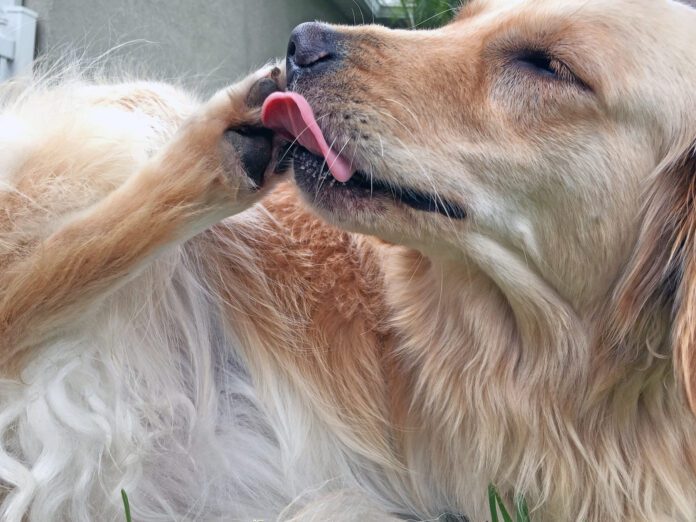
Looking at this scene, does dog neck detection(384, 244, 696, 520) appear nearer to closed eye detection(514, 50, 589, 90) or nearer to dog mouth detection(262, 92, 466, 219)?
dog mouth detection(262, 92, 466, 219)

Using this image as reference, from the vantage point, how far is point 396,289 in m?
2.05

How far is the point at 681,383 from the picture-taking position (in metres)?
1.57

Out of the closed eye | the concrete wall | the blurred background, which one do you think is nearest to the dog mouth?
the closed eye

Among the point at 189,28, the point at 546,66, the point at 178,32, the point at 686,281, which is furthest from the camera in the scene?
the point at 189,28

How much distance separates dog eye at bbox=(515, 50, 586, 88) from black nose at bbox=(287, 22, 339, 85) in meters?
0.44

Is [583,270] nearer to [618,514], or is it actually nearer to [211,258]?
[618,514]

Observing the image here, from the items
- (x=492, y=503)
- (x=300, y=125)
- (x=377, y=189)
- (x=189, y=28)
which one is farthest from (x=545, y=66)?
(x=189, y=28)

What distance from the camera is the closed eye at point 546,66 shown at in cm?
171

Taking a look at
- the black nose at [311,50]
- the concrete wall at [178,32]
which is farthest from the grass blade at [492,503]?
the concrete wall at [178,32]

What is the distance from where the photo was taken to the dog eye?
67.5 inches

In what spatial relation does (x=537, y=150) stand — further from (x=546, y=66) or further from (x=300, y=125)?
(x=300, y=125)

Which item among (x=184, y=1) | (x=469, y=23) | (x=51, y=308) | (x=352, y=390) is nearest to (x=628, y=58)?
(x=469, y=23)

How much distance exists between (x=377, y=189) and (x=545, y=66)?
1.57 feet

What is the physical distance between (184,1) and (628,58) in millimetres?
4151
